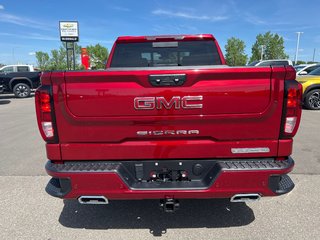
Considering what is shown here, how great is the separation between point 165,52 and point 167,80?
215 centimetres

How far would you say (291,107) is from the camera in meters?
2.33

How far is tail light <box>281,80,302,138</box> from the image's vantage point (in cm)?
228

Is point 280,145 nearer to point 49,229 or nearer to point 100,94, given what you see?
point 100,94

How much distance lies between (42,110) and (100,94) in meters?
0.56

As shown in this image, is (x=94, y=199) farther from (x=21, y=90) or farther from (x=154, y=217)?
(x=21, y=90)

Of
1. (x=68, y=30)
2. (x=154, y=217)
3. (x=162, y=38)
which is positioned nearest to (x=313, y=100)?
(x=162, y=38)

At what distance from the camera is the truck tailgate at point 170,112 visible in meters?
2.29

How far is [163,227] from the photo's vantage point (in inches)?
117

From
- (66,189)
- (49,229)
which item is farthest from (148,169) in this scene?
(49,229)

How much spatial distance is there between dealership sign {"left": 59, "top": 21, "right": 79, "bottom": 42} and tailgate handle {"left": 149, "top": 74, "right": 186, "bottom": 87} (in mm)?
27203

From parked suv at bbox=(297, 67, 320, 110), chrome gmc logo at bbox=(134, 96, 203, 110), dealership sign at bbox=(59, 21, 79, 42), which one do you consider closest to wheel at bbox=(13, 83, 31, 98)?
dealership sign at bbox=(59, 21, 79, 42)

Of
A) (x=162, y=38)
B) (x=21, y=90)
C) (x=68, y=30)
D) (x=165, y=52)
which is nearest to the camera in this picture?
(x=162, y=38)

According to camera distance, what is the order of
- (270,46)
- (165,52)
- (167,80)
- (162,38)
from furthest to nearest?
(270,46)
(165,52)
(162,38)
(167,80)

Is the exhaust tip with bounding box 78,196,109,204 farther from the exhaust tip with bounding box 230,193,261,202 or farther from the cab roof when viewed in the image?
the cab roof
